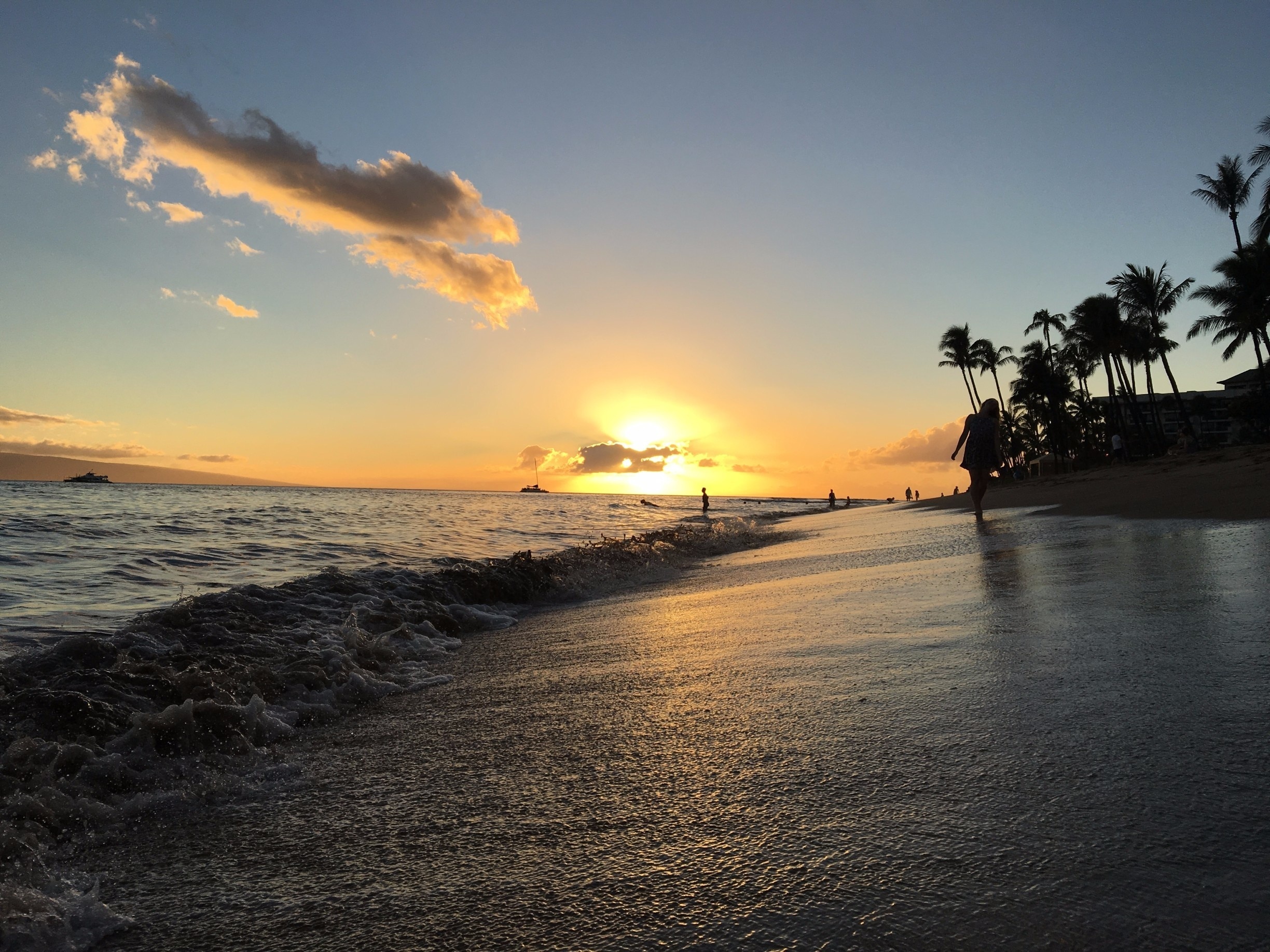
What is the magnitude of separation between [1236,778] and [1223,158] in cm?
5702

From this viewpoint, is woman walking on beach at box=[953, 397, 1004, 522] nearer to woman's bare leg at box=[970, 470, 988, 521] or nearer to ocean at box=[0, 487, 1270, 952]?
woman's bare leg at box=[970, 470, 988, 521]

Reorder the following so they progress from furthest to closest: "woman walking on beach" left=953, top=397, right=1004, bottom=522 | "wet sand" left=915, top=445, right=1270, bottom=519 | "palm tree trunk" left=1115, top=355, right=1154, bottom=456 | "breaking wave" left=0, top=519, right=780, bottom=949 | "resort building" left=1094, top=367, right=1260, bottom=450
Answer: "resort building" left=1094, top=367, right=1260, bottom=450 → "palm tree trunk" left=1115, top=355, right=1154, bottom=456 → "woman walking on beach" left=953, top=397, right=1004, bottom=522 → "wet sand" left=915, top=445, right=1270, bottom=519 → "breaking wave" left=0, top=519, right=780, bottom=949

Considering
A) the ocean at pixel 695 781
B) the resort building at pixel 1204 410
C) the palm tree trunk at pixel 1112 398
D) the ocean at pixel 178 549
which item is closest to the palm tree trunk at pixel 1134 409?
the palm tree trunk at pixel 1112 398

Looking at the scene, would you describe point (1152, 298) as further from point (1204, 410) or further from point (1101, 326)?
point (1204, 410)

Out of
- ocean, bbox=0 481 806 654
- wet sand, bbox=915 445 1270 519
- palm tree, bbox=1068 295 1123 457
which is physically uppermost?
palm tree, bbox=1068 295 1123 457

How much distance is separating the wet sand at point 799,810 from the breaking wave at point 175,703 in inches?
7.4

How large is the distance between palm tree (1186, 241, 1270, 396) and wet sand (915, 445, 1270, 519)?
75.0 feet

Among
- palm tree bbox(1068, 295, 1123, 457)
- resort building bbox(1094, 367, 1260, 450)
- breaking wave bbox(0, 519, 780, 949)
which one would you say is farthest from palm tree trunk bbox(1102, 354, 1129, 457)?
breaking wave bbox(0, 519, 780, 949)

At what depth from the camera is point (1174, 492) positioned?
12.0m

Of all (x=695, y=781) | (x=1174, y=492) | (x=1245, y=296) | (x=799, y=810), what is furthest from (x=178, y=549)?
(x=1245, y=296)

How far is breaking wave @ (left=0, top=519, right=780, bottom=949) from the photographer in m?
2.33

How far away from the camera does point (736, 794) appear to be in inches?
84.4

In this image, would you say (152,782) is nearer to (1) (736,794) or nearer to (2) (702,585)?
(1) (736,794)

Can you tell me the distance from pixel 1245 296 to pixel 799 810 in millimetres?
53074
